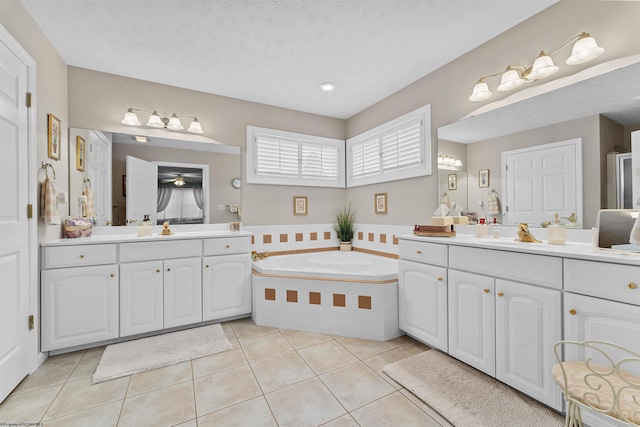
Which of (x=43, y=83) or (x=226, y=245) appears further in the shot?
(x=226, y=245)

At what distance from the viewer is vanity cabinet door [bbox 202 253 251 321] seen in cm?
262

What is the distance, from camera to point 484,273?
5.79 feet

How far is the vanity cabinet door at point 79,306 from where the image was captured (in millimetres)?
2057

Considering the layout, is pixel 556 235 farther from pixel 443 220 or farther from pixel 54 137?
pixel 54 137

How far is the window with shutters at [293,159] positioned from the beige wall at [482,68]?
1.33 ft

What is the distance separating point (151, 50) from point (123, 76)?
68 centimetres

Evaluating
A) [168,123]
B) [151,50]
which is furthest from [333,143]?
[151,50]

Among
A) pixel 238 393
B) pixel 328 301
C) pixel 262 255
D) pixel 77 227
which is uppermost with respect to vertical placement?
pixel 77 227

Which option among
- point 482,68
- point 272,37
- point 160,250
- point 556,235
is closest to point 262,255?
point 160,250

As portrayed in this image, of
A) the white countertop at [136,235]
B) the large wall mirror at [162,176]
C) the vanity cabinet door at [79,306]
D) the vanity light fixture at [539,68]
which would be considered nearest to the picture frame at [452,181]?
the vanity light fixture at [539,68]

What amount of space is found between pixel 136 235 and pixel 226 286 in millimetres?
1001

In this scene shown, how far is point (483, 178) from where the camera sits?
2.26 metres

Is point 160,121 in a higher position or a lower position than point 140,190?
higher

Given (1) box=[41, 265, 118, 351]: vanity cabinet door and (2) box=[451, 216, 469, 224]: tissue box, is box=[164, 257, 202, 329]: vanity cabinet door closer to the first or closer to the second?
(1) box=[41, 265, 118, 351]: vanity cabinet door
